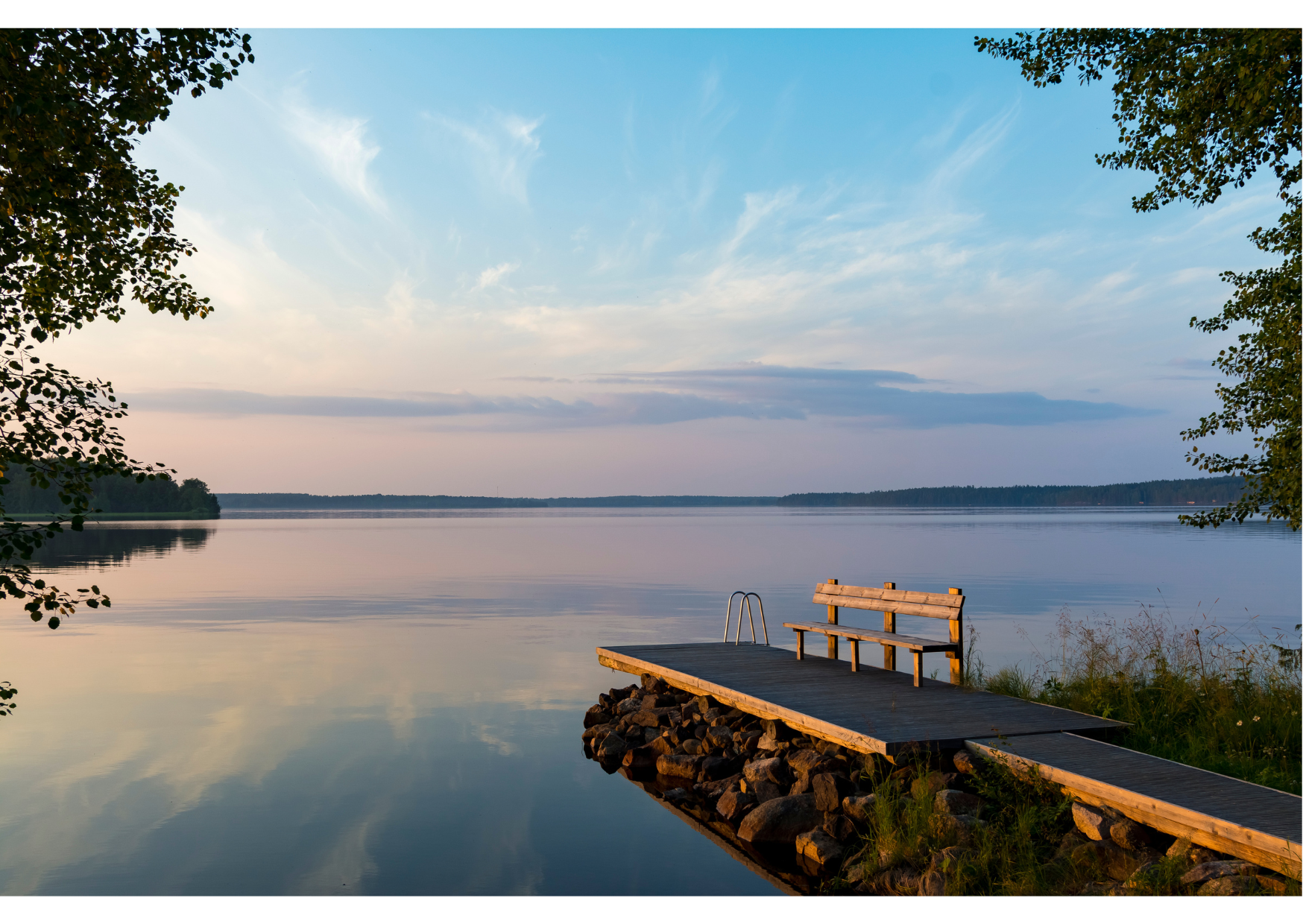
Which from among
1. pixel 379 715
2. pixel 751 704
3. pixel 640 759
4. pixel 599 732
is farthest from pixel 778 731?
pixel 379 715

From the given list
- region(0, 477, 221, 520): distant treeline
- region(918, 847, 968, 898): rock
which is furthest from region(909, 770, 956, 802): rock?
region(0, 477, 221, 520): distant treeline

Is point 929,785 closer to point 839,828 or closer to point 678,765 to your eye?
point 839,828

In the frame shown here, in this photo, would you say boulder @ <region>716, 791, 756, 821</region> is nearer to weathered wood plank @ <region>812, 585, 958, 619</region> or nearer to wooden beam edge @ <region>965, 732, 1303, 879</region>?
wooden beam edge @ <region>965, 732, 1303, 879</region>

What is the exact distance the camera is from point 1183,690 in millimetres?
9336

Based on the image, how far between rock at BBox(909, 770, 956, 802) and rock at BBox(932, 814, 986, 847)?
0.29m

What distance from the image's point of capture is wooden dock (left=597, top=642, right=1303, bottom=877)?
19.0 ft

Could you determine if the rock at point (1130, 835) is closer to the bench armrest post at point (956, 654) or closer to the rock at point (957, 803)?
the rock at point (957, 803)

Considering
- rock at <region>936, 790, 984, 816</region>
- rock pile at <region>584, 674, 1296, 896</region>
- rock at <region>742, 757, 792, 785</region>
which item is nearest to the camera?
rock pile at <region>584, 674, 1296, 896</region>

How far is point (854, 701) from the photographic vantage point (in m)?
10.0

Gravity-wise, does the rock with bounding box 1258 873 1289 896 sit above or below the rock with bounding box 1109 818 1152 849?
above
